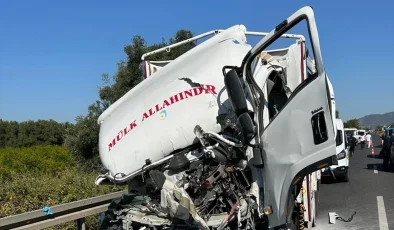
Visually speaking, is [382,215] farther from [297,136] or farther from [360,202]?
[297,136]

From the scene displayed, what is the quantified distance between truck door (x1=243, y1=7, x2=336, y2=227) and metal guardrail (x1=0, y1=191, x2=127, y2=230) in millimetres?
2917

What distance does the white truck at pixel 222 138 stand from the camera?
4586mm

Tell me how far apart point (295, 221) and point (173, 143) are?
1932 millimetres

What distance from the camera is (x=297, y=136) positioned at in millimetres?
4586

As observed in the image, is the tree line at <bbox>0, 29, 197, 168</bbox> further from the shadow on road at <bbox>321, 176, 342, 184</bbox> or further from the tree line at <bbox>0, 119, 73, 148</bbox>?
the tree line at <bbox>0, 119, 73, 148</bbox>

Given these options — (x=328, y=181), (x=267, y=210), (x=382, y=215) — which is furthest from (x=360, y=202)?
(x=267, y=210)

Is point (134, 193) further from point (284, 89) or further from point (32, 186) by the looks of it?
point (32, 186)

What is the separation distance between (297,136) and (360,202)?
8.38 metres

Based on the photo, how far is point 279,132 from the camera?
4695 mm

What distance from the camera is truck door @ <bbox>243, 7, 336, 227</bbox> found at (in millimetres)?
4449

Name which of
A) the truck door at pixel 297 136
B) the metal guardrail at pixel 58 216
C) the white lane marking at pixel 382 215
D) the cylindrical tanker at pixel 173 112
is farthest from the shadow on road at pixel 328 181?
the truck door at pixel 297 136

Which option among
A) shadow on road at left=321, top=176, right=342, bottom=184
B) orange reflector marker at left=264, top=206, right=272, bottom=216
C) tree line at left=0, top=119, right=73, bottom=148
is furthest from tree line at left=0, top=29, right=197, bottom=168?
tree line at left=0, top=119, right=73, bottom=148

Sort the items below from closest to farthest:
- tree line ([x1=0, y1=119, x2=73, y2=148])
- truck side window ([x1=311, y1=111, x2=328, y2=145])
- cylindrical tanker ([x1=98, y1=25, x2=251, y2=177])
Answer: truck side window ([x1=311, y1=111, x2=328, y2=145]), cylindrical tanker ([x1=98, y1=25, x2=251, y2=177]), tree line ([x1=0, y1=119, x2=73, y2=148])

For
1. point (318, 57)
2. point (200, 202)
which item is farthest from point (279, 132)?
point (200, 202)
